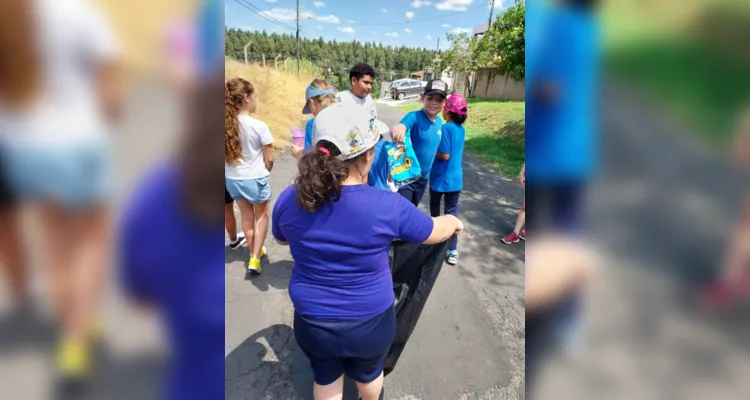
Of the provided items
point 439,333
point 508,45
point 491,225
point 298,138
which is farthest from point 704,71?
point 508,45

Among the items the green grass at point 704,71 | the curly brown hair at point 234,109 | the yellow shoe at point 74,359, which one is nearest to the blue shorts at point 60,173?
the yellow shoe at point 74,359

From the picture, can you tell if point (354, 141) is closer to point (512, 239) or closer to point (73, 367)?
point (73, 367)

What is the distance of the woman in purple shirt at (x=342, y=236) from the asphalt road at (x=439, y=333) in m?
0.85

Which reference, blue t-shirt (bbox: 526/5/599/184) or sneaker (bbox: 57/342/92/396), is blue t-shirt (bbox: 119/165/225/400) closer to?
sneaker (bbox: 57/342/92/396)

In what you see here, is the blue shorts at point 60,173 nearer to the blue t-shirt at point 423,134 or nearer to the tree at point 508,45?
the blue t-shirt at point 423,134

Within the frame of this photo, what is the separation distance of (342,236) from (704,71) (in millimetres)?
1102

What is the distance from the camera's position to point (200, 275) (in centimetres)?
58

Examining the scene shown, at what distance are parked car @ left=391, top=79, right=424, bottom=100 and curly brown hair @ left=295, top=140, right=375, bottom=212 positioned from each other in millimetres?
30887

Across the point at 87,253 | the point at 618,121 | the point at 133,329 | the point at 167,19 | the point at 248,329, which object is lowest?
the point at 248,329

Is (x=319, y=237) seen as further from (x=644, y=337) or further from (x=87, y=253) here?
(x=644, y=337)

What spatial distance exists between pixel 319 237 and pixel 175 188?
0.86m

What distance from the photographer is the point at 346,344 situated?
58.0 inches

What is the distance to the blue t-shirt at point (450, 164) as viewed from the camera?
3.23 metres

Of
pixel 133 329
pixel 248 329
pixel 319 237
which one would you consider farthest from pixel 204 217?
pixel 248 329
